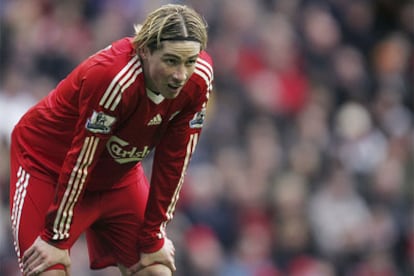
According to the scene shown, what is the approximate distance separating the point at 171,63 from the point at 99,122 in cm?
46

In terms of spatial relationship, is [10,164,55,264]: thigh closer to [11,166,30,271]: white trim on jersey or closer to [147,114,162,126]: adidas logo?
[11,166,30,271]: white trim on jersey

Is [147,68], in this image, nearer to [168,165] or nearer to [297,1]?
[168,165]

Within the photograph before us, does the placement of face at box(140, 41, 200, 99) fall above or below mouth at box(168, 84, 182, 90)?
above

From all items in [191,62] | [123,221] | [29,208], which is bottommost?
[123,221]

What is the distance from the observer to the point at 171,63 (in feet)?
21.8

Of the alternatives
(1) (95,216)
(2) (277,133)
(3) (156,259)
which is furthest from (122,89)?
(2) (277,133)

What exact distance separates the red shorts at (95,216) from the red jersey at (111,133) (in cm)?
6

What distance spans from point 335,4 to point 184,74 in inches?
330

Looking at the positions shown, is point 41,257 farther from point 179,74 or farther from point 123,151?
point 179,74

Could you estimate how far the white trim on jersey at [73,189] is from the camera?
6.78m

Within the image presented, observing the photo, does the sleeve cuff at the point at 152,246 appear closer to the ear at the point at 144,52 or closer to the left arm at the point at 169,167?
the left arm at the point at 169,167

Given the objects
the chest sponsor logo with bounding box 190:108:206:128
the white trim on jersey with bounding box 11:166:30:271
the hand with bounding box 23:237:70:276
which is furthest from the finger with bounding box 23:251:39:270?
the chest sponsor logo with bounding box 190:108:206:128

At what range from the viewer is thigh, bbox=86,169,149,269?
7312 millimetres

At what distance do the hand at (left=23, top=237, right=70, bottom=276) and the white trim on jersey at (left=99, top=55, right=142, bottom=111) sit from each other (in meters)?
0.81
